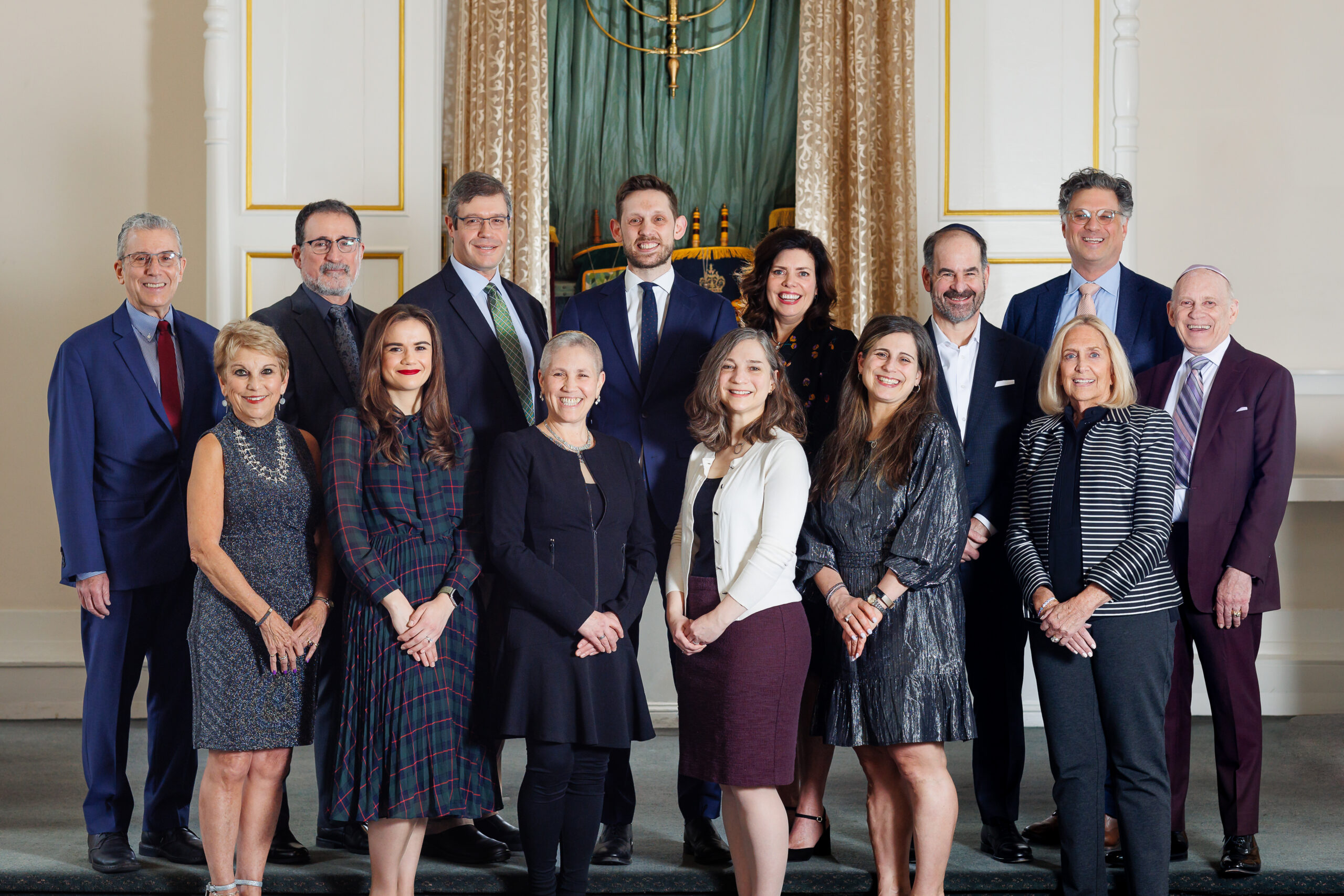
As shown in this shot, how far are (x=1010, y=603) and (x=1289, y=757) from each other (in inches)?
70.9

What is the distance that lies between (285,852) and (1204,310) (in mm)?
2710

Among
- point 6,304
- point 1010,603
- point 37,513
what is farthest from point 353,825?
point 6,304

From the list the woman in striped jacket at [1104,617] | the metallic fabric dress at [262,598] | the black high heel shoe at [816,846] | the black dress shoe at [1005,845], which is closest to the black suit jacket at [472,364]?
the metallic fabric dress at [262,598]

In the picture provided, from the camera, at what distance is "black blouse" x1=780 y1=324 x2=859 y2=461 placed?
2836 mm

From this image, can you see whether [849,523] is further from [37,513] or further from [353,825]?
[37,513]

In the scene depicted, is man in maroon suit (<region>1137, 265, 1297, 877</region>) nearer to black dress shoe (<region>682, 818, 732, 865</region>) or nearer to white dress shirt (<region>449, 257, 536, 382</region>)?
black dress shoe (<region>682, 818, 732, 865</region>)

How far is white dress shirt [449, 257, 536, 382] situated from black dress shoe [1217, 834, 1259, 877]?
2.15 meters

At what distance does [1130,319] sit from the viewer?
10.1 ft

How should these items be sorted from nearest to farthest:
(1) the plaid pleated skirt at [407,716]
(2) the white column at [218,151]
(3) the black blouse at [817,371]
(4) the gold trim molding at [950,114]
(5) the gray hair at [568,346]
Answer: (1) the plaid pleated skirt at [407,716]
(5) the gray hair at [568,346]
(3) the black blouse at [817,371]
(2) the white column at [218,151]
(4) the gold trim molding at [950,114]

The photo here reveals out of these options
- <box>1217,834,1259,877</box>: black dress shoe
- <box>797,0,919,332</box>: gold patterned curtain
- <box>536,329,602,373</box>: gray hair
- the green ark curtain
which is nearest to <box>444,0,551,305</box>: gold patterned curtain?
the green ark curtain

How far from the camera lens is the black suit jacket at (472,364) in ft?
9.23

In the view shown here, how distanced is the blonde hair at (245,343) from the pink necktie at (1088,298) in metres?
2.12

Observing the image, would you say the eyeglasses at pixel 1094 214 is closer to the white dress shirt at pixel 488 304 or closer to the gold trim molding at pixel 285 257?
the white dress shirt at pixel 488 304

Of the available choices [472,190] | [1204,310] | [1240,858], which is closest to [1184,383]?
[1204,310]
